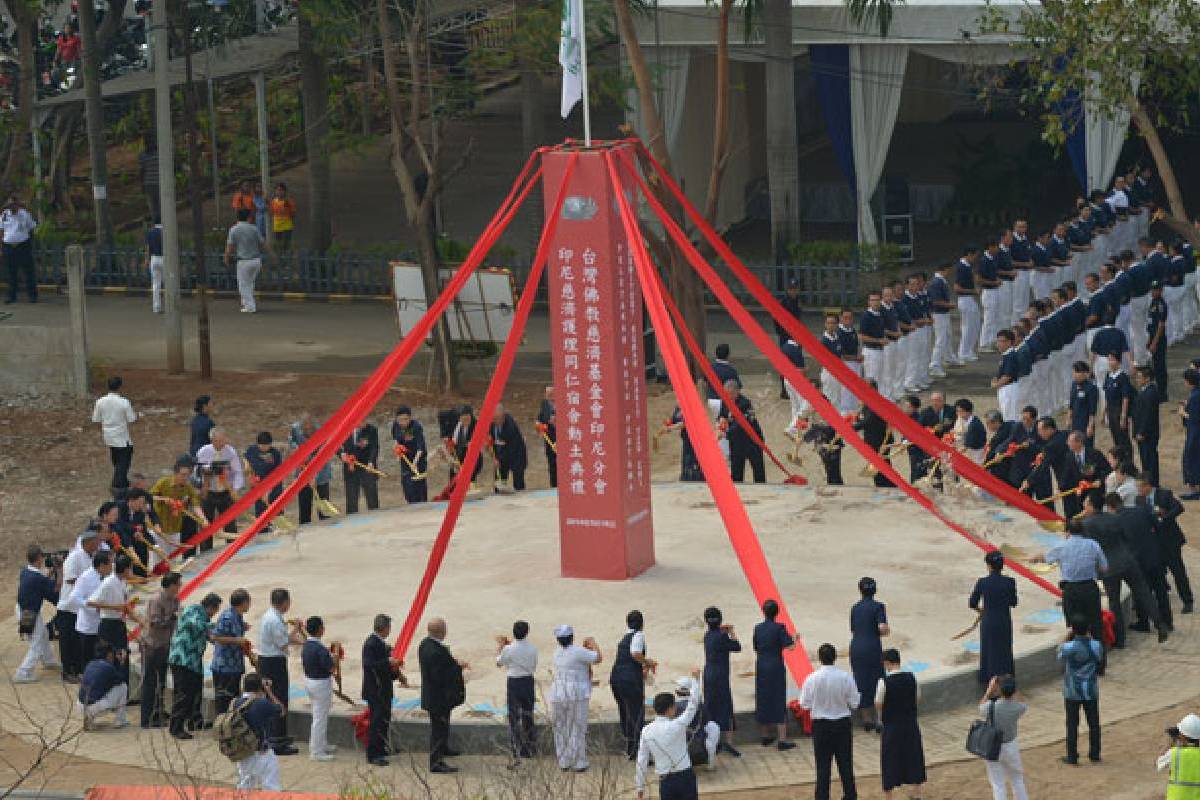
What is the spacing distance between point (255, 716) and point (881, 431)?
10196 millimetres

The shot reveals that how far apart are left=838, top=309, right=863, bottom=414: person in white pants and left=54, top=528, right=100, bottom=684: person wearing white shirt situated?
9.91 meters

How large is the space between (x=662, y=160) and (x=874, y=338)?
155 inches

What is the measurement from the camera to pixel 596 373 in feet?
63.8

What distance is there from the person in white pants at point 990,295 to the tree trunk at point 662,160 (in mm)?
3608

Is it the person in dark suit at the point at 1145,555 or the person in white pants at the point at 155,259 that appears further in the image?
the person in white pants at the point at 155,259

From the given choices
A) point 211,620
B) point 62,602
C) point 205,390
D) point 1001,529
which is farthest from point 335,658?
point 205,390

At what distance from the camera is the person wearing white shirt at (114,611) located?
17.9 metres

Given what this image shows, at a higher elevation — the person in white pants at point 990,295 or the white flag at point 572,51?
the white flag at point 572,51

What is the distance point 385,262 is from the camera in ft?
110

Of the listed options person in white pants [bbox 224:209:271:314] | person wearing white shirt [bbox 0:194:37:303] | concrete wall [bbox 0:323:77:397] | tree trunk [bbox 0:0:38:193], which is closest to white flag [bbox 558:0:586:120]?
concrete wall [bbox 0:323:77:397]

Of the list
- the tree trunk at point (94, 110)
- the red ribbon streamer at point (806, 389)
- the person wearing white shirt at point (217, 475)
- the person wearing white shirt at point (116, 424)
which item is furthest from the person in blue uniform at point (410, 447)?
the tree trunk at point (94, 110)

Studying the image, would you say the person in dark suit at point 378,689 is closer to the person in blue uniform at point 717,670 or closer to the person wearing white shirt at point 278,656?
the person wearing white shirt at point 278,656

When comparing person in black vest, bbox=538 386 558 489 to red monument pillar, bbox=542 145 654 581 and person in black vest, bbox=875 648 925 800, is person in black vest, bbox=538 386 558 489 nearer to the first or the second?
red monument pillar, bbox=542 145 654 581

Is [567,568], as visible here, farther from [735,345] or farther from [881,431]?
[735,345]
